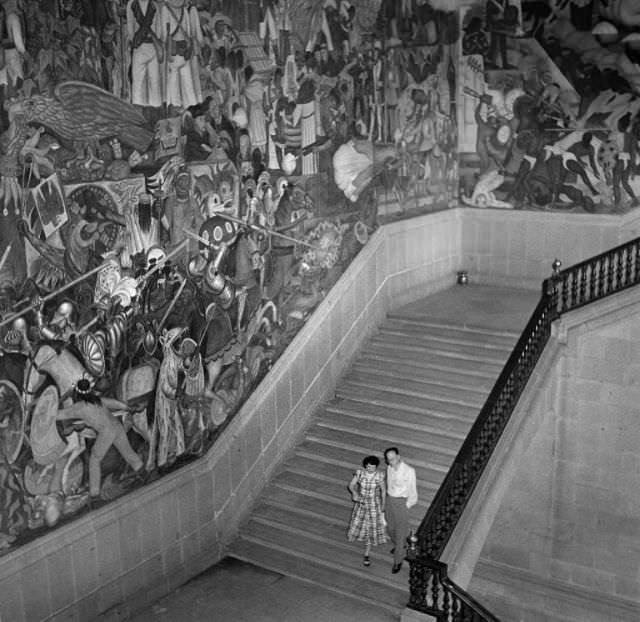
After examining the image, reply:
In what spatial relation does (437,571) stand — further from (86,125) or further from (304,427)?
(86,125)

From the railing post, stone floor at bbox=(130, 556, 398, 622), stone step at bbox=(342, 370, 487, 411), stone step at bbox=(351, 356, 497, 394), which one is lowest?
stone floor at bbox=(130, 556, 398, 622)

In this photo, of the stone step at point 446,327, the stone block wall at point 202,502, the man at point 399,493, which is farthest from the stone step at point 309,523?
the stone step at point 446,327

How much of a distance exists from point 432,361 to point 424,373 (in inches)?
12.7

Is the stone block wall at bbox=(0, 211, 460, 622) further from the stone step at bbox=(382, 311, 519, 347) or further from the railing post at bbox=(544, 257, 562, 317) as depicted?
the railing post at bbox=(544, 257, 562, 317)

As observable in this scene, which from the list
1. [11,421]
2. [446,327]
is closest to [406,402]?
[446,327]

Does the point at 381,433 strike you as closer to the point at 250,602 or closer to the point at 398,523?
the point at 398,523

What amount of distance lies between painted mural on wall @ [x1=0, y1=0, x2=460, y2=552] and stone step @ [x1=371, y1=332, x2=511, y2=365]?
1.62m

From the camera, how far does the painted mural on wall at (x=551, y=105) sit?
46.7ft

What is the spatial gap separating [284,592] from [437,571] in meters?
1.92

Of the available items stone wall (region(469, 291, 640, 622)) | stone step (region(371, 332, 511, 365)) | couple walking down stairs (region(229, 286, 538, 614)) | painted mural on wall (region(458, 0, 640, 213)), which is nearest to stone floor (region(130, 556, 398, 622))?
couple walking down stairs (region(229, 286, 538, 614))

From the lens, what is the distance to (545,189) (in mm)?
15375

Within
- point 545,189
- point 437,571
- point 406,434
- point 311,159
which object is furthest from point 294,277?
point 545,189

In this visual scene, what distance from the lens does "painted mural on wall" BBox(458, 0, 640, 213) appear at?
561 inches

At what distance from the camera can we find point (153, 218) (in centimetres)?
905
